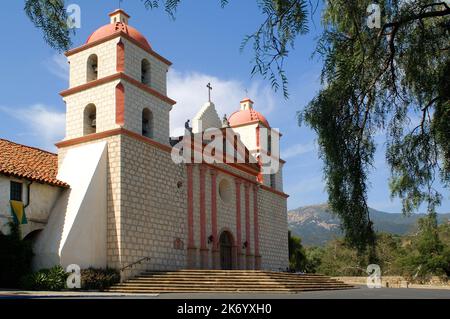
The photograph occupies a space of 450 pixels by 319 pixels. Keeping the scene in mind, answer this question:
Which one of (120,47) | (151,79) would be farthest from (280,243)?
(120,47)

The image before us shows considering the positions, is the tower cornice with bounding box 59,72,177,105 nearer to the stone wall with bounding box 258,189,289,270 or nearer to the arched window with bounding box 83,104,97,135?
the arched window with bounding box 83,104,97,135

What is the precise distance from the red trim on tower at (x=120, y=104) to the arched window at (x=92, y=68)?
6.74ft

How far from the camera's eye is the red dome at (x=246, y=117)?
33056mm

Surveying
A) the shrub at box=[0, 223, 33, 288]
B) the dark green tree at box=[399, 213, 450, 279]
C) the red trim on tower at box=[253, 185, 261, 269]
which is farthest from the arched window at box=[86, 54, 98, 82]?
the dark green tree at box=[399, 213, 450, 279]

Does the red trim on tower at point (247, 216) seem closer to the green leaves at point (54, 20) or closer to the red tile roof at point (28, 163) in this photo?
the red tile roof at point (28, 163)

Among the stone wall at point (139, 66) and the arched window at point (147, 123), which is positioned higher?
the stone wall at point (139, 66)

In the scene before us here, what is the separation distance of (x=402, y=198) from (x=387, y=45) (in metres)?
2.23

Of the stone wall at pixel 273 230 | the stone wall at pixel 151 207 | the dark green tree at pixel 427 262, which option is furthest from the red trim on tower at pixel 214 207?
the dark green tree at pixel 427 262

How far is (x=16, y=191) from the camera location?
62.0 feet

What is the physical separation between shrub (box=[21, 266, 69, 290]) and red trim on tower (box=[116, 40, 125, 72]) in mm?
8243

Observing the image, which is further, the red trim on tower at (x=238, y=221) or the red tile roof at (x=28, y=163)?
the red trim on tower at (x=238, y=221)

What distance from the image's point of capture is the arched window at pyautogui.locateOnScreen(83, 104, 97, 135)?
22.0m

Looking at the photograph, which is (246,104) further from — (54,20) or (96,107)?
(54,20)
